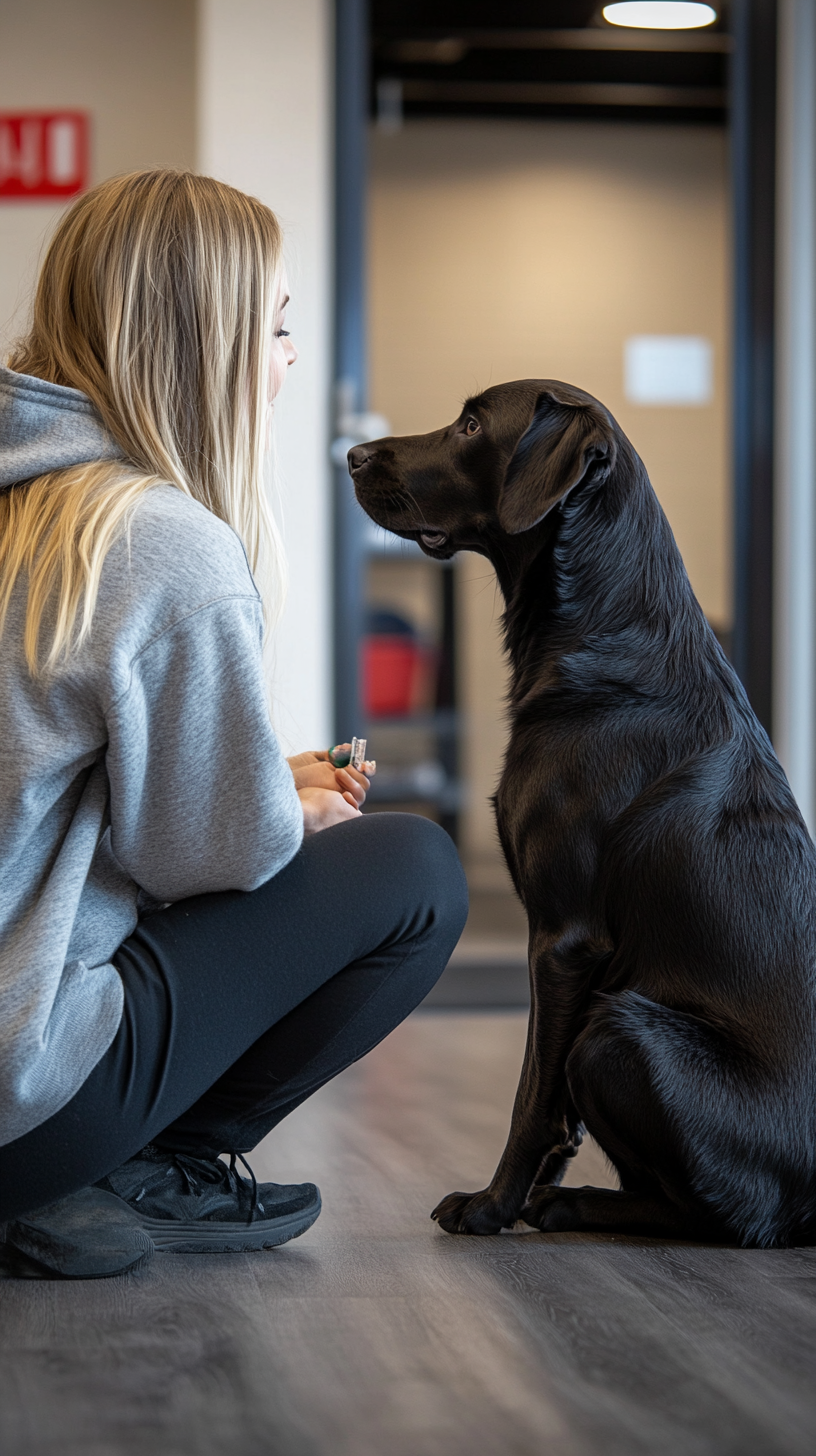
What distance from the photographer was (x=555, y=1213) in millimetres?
1460

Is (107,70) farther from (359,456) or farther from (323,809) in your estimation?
(323,809)

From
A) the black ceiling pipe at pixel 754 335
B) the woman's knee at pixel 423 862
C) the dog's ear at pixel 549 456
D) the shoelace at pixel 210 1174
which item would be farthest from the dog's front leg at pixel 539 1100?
the black ceiling pipe at pixel 754 335

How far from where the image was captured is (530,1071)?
4.72ft

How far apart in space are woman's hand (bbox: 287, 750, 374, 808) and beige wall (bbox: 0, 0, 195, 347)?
8.02 ft

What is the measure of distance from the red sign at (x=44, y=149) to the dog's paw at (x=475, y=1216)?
9.59ft

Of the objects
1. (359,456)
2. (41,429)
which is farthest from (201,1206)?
(359,456)

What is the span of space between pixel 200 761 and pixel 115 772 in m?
0.08

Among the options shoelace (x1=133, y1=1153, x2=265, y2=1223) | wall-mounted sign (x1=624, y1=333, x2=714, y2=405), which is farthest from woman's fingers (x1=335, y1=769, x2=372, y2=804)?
wall-mounted sign (x1=624, y1=333, x2=714, y2=405)

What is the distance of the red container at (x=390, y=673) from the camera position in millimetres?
5258

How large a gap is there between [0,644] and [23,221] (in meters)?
2.70

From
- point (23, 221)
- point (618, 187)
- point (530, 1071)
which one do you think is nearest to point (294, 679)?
point (23, 221)

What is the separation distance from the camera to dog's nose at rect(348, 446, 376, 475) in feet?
5.62

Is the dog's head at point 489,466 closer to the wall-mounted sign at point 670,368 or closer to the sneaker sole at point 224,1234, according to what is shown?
the sneaker sole at point 224,1234

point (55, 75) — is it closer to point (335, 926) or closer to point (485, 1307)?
point (335, 926)
